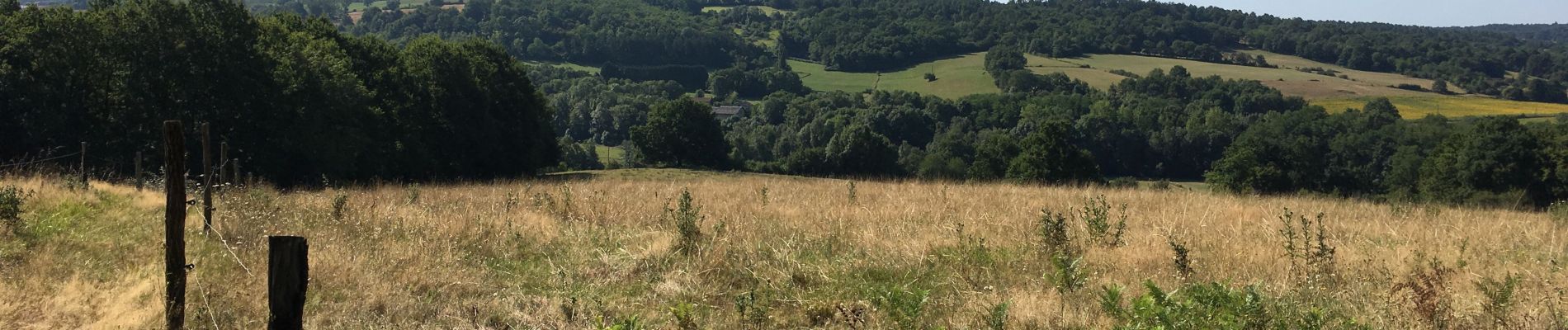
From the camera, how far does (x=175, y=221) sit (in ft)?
18.3

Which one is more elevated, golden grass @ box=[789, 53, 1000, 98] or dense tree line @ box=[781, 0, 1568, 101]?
dense tree line @ box=[781, 0, 1568, 101]

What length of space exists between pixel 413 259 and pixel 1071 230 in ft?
21.9

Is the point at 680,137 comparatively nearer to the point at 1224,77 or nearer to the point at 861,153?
the point at 861,153

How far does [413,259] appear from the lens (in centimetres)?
865

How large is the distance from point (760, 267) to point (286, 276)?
4325mm

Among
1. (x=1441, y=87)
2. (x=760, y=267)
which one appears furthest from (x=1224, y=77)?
(x=760, y=267)

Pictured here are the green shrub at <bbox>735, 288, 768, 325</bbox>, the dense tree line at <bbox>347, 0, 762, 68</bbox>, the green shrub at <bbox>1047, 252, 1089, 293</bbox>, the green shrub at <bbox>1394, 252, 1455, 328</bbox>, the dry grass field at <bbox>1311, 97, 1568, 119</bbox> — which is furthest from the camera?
the dense tree line at <bbox>347, 0, 762, 68</bbox>

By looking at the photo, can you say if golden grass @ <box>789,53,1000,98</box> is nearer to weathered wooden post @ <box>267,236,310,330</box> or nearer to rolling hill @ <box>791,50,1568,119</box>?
rolling hill @ <box>791,50,1568,119</box>

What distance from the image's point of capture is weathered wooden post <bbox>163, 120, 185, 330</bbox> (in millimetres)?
5457

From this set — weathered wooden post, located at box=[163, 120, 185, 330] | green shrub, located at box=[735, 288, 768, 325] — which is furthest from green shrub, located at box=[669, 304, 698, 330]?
weathered wooden post, located at box=[163, 120, 185, 330]

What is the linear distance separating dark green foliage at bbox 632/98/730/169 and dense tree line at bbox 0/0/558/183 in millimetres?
24639

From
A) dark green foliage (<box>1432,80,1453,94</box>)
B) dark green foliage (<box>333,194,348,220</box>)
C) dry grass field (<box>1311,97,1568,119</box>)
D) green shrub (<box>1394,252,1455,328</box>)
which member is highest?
dark green foliage (<box>1432,80,1453,94</box>)

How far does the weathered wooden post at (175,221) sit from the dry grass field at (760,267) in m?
0.72

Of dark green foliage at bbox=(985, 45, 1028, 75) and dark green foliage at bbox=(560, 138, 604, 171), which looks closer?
dark green foliage at bbox=(560, 138, 604, 171)
